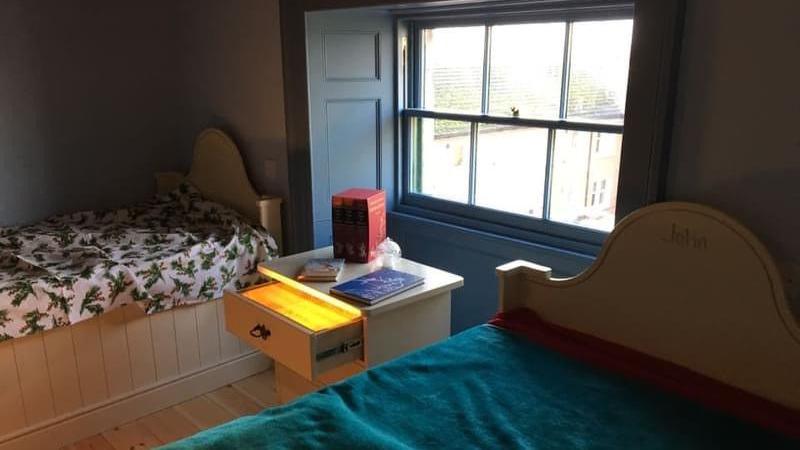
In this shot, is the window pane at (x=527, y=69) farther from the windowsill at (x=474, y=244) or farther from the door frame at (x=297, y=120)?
the door frame at (x=297, y=120)

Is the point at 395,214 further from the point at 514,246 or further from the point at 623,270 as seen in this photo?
the point at 623,270

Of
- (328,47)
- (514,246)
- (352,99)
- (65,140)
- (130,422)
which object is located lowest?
(130,422)

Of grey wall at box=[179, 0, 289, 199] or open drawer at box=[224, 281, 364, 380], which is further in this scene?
grey wall at box=[179, 0, 289, 199]

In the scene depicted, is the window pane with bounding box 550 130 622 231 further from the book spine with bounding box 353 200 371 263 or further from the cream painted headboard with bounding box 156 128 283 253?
the cream painted headboard with bounding box 156 128 283 253

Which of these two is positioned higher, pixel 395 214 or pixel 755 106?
pixel 755 106

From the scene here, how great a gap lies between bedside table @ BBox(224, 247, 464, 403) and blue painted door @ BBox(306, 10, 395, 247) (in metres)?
0.57

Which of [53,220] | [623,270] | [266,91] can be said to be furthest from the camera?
[53,220]

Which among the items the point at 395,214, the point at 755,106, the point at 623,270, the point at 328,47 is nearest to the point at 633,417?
the point at 623,270

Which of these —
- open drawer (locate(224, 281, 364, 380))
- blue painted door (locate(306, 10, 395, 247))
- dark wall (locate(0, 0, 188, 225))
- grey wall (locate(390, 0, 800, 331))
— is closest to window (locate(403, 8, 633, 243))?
blue painted door (locate(306, 10, 395, 247))

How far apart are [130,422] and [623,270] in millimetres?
1950

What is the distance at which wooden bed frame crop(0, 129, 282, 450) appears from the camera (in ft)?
7.16

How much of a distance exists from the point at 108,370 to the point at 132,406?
7.5 inches

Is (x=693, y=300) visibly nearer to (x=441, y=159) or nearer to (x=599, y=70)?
(x=599, y=70)

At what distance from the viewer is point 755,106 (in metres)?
1.40
